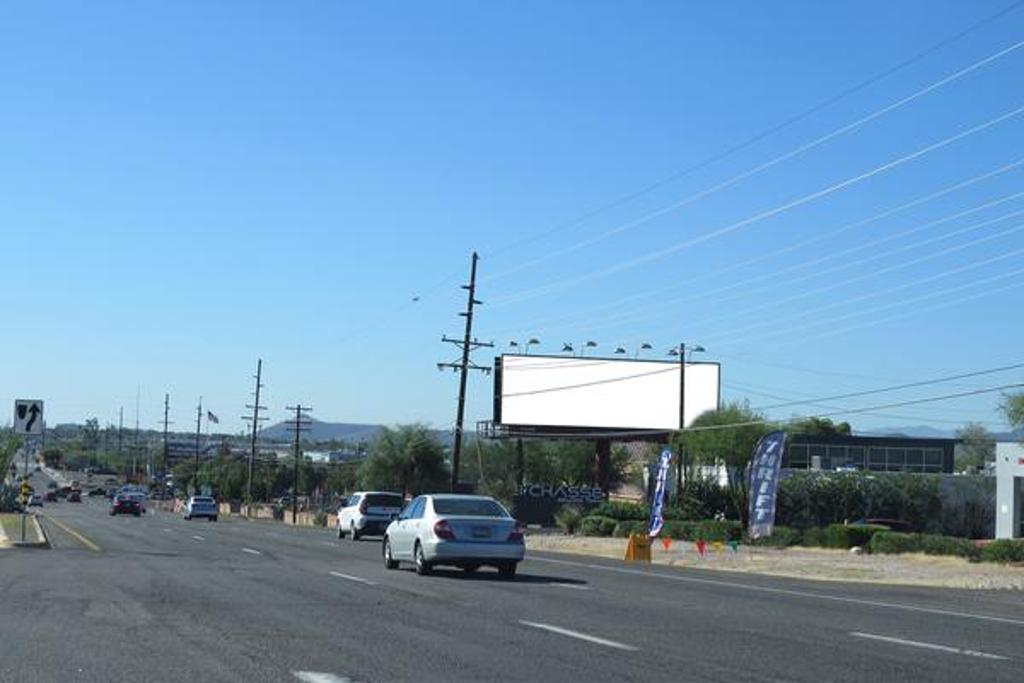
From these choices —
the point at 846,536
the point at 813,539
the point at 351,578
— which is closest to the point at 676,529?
the point at 813,539

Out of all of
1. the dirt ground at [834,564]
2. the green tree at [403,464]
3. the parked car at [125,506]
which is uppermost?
the green tree at [403,464]

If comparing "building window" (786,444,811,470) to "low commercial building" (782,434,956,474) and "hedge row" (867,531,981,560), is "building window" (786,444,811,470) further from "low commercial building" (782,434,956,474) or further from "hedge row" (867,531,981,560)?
"hedge row" (867,531,981,560)

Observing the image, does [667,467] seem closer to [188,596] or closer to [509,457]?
[188,596]

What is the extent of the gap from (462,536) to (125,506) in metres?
63.5

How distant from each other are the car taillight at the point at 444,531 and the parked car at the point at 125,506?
207ft

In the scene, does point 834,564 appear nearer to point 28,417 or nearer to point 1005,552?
point 1005,552

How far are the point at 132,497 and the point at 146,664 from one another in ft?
251

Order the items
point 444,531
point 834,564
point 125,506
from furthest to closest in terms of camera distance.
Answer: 1. point 125,506
2. point 834,564
3. point 444,531

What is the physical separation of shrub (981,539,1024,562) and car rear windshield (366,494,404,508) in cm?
2077

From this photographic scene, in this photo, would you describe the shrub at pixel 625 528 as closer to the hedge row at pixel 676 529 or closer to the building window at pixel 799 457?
the hedge row at pixel 676 529

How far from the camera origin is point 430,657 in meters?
12.5

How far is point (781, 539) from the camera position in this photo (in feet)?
156

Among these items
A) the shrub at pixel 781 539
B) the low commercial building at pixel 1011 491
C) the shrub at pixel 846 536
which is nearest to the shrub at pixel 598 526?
the shrub at pixel 781 539

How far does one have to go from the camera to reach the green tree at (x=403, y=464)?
95.7 m
